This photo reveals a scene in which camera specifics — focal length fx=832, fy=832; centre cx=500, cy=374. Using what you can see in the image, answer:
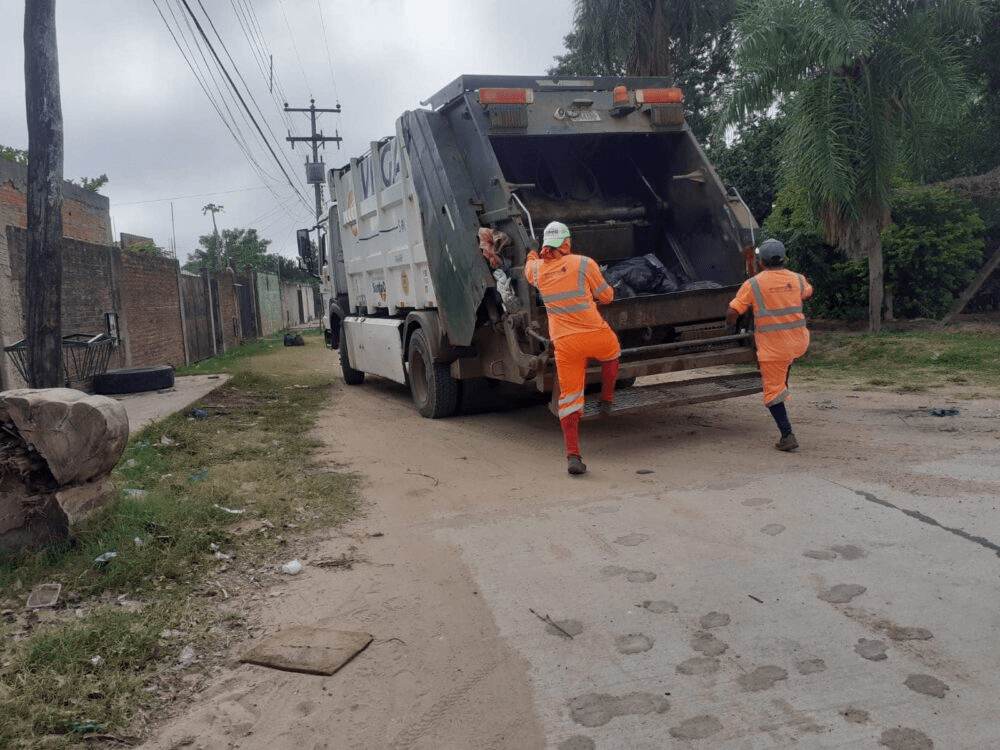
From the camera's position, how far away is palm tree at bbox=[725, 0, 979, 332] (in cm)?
1016

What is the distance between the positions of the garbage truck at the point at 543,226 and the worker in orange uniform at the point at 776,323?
473mm

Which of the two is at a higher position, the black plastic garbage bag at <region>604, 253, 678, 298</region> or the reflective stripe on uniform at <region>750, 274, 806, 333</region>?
the black plastic garbage bag at <region>604, 253, 678, 298</region>

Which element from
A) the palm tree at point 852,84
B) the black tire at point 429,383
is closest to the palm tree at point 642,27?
the palm tree at point 852,84

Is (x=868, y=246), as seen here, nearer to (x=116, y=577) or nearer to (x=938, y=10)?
(x=938, y=10)

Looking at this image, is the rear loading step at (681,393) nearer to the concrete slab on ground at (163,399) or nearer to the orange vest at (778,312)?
the orange vest at (778,312)

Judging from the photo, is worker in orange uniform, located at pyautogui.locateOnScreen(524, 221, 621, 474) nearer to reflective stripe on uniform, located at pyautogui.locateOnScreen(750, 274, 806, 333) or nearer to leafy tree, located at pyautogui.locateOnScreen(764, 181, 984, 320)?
reflective stripe on uniform, located at pyautogui.locateOnScreen(750, 274, 806, 333)

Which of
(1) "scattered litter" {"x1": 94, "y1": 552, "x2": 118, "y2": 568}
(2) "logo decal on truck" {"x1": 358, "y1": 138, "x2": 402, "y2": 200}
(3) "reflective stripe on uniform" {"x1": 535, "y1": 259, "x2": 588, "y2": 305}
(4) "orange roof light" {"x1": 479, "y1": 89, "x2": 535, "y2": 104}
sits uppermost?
(4) "orange roof light" {"x1": 479, "y1": 89, "x2": 535, "y2": 104}

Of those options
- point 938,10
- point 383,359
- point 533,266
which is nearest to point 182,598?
point 533,266

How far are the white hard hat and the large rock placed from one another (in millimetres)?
2785

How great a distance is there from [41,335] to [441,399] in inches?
128

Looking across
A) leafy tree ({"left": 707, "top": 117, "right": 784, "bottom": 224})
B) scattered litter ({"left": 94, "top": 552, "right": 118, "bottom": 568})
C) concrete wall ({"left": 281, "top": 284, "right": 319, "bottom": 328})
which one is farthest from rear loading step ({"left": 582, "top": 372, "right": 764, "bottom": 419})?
concrete wall ({"left": 281, "top": 284, "right": 319, "bottom": 328})

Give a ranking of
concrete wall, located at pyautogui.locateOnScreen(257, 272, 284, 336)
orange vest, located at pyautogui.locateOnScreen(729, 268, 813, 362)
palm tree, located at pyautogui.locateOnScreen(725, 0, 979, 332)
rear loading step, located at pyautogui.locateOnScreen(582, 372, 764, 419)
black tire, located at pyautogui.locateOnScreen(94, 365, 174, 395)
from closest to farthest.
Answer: orange vest, located at pyautogui.locateOnScreen(729, 268, 813, 362)
rear loading step, located at pyautogui.locateOnScreen(582, 372, 764, 419)
black tire, located at pyautogui.locateOnScreen(94, 365, 174, 395)
palm tree, located at pyautogui.locateOnScreen(725, 0, 979, 332)
concrete wall, located at pyautogui.locateOnScreen(257, 272, 284, 336)

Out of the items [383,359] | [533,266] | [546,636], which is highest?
[533,266]

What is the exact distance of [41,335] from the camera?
19.1 feet
